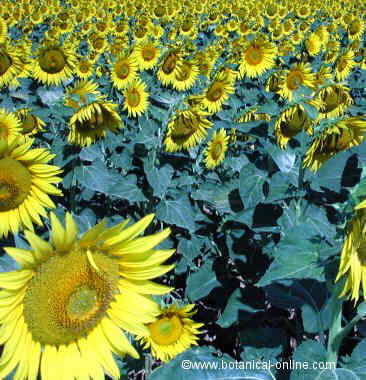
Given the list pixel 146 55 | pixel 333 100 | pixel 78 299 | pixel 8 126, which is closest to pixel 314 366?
pixel 78 299

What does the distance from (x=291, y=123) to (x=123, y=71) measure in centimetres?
272

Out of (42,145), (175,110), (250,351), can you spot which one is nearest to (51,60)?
(42,145)

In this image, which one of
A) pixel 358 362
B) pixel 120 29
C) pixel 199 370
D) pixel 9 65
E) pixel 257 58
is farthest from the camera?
pixel 120 29

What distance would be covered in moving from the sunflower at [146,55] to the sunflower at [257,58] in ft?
3.35

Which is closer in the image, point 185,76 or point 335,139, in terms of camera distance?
point 335,139

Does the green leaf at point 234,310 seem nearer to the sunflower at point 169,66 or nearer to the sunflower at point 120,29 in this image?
the sunflower at point 169,66

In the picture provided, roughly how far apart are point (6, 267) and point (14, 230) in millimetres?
265

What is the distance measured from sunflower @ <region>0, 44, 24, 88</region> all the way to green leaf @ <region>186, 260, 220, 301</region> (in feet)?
7.50

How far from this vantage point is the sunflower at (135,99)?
387cm

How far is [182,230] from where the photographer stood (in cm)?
316

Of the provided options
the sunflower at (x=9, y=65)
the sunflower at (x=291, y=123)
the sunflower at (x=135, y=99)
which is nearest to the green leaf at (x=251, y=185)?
the sunflower at (x=291, y=123)

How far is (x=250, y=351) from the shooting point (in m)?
1.98

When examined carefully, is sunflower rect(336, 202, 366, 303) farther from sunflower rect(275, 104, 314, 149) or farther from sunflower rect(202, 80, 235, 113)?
sunflower rect(202, 80, 235, 113)

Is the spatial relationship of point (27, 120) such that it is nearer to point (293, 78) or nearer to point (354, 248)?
point (293, 78)
